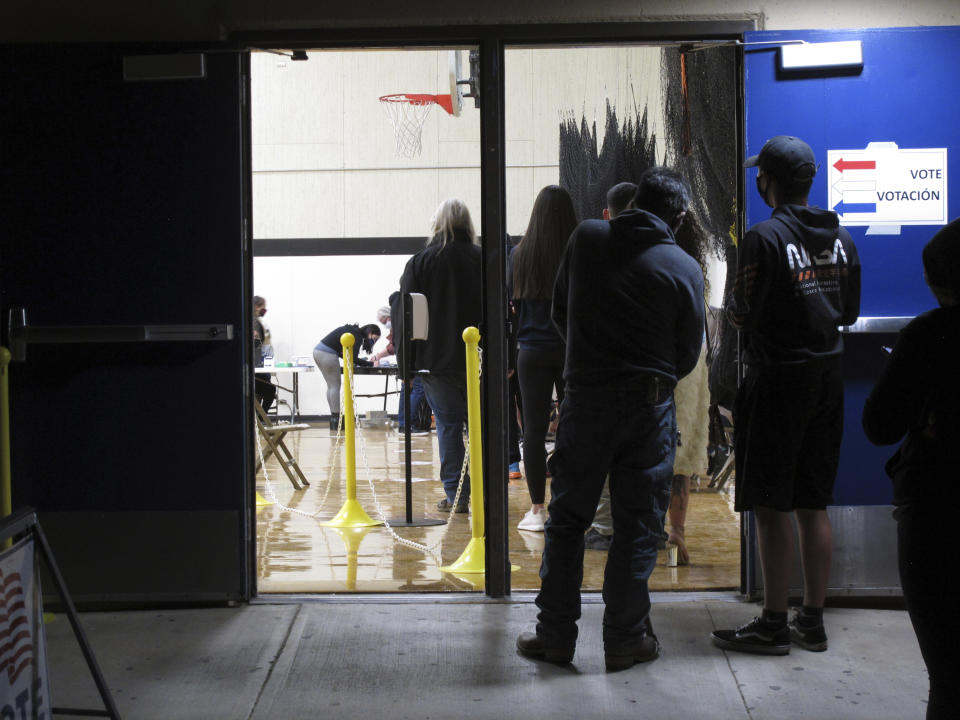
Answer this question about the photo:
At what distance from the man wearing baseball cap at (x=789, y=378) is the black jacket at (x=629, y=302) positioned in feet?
0.83

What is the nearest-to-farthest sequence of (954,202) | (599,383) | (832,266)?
(599,383) < (832,266) < (954,202)

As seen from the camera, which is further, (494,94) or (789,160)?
(494,94)

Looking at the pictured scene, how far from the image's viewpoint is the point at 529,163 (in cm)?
461

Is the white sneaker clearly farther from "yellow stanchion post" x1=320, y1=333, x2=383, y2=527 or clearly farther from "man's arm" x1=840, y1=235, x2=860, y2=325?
"man's arm" x1=840, y1=235, x2=860, y2=325

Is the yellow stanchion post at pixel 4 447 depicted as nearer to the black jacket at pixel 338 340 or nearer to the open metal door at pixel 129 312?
the open metal door at pixel 129 312

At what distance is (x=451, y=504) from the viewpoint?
5.87 m

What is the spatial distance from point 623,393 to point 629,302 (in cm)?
26

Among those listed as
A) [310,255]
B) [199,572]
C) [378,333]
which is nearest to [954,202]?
[199,572]

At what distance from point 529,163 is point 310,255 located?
23.2 ft

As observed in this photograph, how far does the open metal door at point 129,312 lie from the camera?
3.69 m

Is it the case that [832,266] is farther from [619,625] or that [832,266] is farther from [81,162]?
[81,162]

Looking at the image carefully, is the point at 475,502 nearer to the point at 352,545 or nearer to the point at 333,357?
the point at 352,545

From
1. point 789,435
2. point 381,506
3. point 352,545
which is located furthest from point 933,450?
point 381,506

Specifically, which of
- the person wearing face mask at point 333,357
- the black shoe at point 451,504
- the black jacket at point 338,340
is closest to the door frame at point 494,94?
the black shoe at point 451,504
